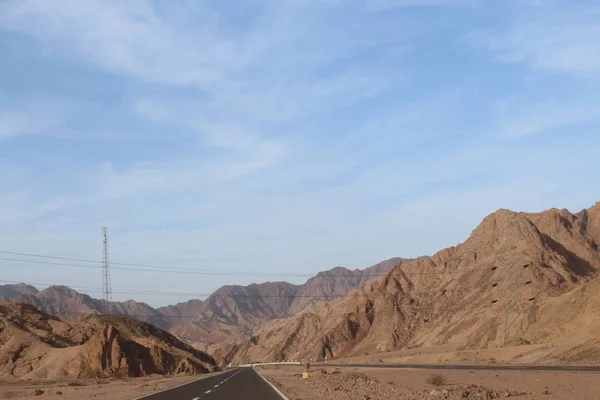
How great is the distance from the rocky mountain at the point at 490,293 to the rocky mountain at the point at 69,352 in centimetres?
5141

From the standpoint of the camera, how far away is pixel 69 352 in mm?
90812

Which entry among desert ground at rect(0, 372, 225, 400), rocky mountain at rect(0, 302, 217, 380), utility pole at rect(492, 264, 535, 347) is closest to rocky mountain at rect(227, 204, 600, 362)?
utility pole at rect(492, 264, 535, 347)

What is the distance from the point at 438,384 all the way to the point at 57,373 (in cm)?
6413

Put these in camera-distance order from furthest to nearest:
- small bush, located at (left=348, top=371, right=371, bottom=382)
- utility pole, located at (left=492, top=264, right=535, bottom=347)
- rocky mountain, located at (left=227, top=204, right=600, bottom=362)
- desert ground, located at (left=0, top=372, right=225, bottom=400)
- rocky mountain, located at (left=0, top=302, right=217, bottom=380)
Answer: utility pole, located at (left=492, top=264, right=535, bottom=347) < rocky mountain, located at (left=227, top=204, right=600, bottom=362) < rocky mountain, located at (left=0, top=302, right=217, bottom=380) < small bush, located at (left=348, top=371, right=371, bottom=382) < desert ground, located at (left=0, top=372, right=225, bottom=400)

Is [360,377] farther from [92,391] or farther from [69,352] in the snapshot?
[69,352]

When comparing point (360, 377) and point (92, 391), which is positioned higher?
point (92, 391)

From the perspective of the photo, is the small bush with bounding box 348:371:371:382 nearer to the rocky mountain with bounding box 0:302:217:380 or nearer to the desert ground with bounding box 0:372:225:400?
the desert ground with bounding box 0:372:225:400

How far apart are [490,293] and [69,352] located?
79784 mm

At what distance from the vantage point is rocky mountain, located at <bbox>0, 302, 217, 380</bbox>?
85812mm

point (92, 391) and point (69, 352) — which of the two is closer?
point (92, 391)

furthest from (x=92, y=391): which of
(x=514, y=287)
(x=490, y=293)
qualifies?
(x=490, y=293)

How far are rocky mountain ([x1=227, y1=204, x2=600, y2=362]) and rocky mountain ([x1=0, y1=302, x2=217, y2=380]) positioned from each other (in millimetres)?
51406

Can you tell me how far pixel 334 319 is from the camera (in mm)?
195875

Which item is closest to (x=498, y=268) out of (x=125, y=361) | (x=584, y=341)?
(x=584, y=341)
